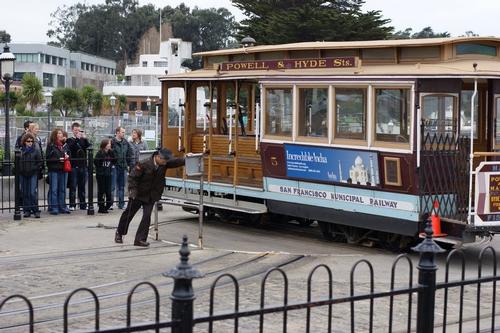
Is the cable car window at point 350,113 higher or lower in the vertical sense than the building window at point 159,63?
lower

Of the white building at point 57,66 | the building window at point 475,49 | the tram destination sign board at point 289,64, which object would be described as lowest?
the tram destination sign board at point 289,64

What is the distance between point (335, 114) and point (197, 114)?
4.33 meters

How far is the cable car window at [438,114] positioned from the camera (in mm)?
11562

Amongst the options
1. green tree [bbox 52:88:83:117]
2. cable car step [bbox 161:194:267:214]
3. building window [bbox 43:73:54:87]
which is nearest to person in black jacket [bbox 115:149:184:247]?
cable car step [bbox 161:194:267:214]

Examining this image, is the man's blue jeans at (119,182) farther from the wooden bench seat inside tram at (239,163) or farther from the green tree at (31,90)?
the green tree at (31,90)

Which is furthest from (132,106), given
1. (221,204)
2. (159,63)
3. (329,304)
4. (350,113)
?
(329,304)

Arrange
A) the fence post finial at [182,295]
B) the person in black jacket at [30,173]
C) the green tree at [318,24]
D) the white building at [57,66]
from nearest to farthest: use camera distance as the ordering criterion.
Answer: the fence post finial at [182,295]
the person in black jacket at [30,173]
the green tree at [318,24]
the white building at [57,66]

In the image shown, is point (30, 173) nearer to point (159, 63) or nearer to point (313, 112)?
point (313, 112)

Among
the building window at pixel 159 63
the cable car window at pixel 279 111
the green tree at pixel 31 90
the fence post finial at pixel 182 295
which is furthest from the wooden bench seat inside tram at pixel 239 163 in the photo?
the building window at pixel 159 63

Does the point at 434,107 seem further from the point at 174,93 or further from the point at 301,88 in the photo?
the point at 174,93

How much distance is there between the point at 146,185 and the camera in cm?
1245

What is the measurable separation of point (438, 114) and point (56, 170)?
8052 millimetres

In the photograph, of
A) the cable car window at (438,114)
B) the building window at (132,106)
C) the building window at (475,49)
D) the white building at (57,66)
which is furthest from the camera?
the building window at (132,106)

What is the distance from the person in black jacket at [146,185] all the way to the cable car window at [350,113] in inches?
101
